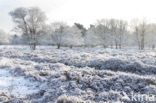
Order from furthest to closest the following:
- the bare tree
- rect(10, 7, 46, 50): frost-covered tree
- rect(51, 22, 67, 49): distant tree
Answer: the bare tree
rect(51, 22, 67, 49): distant tree
rect(10, 7, 46, 50): frost-covered tree

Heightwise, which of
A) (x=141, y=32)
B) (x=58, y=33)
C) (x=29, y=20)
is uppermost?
(x=29, y=20)

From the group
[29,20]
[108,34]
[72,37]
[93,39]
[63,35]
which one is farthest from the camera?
[93,39]

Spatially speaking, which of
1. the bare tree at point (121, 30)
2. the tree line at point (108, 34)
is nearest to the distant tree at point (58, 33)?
the tree line at point (108, 34)

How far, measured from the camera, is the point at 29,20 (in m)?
30.0

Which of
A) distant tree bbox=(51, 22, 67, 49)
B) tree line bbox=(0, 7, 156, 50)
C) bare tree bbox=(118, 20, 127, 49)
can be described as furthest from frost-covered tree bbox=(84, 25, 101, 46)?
distant tree bbox=(51, 22, 67, 49)

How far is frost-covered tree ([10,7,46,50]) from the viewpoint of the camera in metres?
29.8

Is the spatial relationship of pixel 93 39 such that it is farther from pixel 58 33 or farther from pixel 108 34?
pixel 58 33

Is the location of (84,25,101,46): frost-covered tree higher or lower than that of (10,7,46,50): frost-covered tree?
lower

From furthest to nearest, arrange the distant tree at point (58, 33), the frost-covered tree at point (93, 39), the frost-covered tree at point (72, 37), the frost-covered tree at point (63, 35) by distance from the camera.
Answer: the frost-covered tree at point (93, 39) < the frost-covered tree at point (72, 37) < the frost-covered tree at point (63, 35) < the distant tree at point (58, 33)

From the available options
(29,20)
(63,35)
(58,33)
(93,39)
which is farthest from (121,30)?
(29,20)

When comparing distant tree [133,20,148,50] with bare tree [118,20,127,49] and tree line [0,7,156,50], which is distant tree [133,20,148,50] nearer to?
tree line [0,7,156,50]

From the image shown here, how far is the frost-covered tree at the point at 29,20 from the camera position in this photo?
29.8 meters

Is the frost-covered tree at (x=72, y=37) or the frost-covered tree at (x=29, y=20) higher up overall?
the frost-covered tree at (x=29, y=20)

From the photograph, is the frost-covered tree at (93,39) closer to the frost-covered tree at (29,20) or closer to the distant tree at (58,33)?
the distant tree at (58,33)
